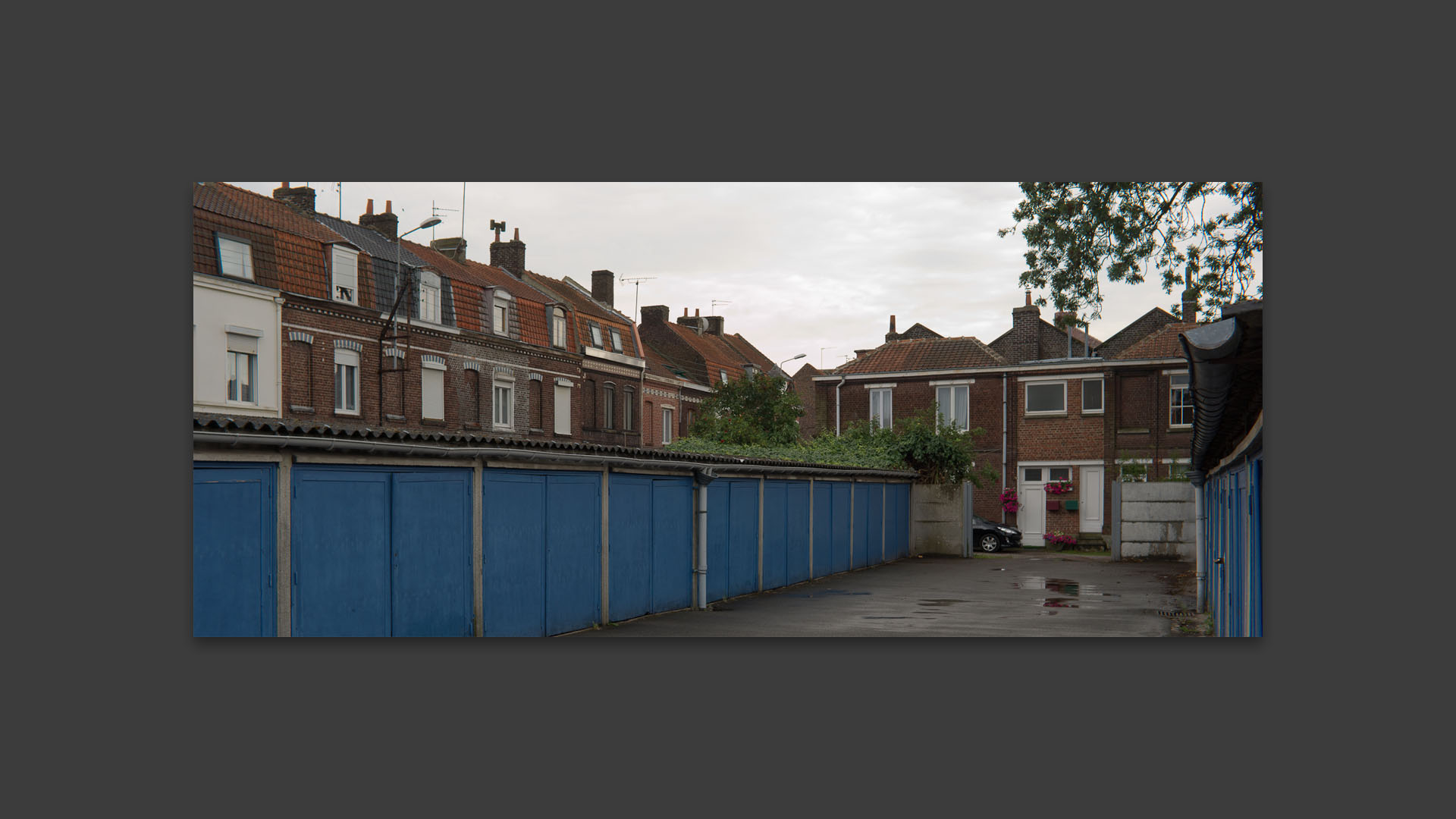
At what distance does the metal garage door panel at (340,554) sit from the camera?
26.5 feet

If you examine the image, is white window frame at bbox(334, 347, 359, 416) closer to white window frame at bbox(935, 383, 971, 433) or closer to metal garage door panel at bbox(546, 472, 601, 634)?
metal garage door panel at bbox(546, 472, 601, 634)

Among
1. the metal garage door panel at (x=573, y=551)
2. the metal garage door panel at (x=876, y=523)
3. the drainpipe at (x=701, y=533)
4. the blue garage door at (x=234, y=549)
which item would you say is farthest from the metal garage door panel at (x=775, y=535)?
the blue garage door at (x=234, y=549)

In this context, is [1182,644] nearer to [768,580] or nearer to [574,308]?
[574,308]

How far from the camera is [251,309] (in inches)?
345

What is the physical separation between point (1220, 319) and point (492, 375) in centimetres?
657

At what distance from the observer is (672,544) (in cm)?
1280

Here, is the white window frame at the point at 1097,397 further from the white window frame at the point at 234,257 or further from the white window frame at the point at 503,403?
the white window frame at the point at 234,257

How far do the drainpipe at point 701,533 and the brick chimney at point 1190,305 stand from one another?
5.30 meters

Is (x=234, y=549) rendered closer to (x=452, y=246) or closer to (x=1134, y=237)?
(x=452, y=246)

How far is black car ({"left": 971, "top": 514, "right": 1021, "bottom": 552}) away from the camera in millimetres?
24297

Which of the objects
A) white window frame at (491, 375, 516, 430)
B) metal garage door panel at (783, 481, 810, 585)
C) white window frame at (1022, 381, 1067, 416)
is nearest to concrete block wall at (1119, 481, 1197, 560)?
white window frame at (1022, 381, 1067, 416)

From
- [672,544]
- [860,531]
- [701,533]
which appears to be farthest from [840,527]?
[672,544]

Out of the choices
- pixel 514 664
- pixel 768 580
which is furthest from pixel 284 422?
pixel 768 580

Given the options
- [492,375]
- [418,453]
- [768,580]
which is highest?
[492,375]
